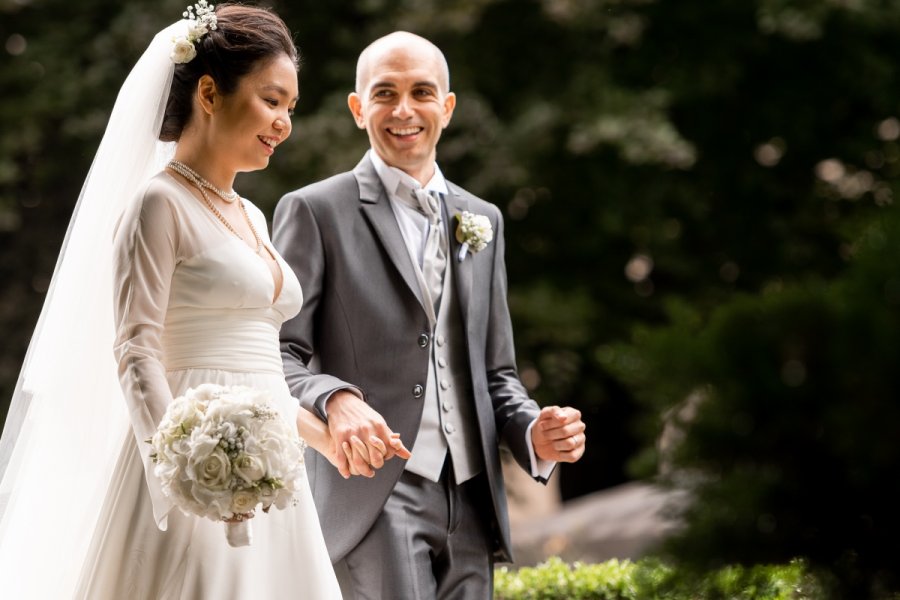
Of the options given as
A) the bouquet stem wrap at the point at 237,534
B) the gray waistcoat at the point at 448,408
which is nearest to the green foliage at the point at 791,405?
the bouquet stem wrap at the point at 237,534

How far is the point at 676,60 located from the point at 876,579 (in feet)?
33.7

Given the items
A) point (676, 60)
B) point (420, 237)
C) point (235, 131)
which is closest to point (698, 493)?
point (235, 131)

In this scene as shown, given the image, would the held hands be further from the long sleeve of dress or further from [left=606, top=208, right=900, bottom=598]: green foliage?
[left=606, top=208, right=900, bottom=598]: green foliage

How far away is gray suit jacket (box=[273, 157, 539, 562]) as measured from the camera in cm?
389

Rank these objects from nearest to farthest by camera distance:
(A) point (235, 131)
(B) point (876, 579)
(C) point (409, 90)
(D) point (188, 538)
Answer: (B) point (876, 579)
(D) point (188, 538)
(A) point (235, 131)
(C) point (409, 90)

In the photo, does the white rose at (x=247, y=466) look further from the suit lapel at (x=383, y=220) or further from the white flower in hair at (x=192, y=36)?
the suit lapel at (x=383, y=220)

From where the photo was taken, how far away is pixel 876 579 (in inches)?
69.9

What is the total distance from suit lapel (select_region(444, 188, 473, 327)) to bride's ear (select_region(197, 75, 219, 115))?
3.53 ft

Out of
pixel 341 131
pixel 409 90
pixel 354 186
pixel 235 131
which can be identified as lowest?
pixel 235 131

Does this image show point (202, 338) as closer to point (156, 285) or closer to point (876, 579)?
point (156, 285)

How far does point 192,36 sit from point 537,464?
163 centimetres

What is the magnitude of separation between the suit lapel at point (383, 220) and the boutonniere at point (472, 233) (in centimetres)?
21

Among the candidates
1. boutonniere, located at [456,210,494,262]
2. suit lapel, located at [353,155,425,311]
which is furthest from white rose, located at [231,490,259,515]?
boutonniere, located at [456,210,494,262]

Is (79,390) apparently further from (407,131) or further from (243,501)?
(407,131)
